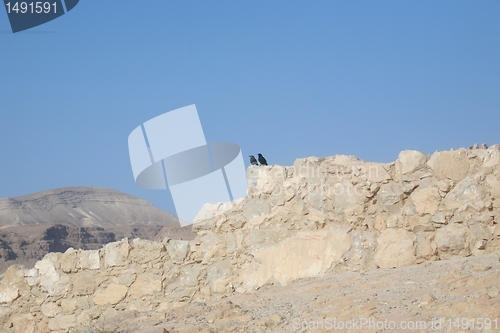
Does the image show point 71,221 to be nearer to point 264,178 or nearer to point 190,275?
point 190,275

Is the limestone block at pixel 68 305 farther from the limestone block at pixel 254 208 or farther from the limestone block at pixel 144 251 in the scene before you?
the limestone block at pixel 254 208

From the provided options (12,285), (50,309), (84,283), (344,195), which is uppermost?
(344,195)

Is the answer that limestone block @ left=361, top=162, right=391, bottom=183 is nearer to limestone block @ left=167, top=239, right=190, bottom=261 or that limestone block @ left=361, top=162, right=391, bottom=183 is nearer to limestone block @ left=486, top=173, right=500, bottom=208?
limestone block @ left=486, top=173, right=500, bottom=208

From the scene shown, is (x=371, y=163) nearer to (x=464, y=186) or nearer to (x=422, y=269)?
(x=464, y=186)

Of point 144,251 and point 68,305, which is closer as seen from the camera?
point 144,251

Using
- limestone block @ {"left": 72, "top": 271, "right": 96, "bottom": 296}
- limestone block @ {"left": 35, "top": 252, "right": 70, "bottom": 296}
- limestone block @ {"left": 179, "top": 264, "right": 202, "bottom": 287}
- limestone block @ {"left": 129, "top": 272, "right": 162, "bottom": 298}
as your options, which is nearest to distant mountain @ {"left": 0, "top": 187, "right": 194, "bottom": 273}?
limestone block @ {"left": 35, "top": 252, "right": 70, "bottom": 296}

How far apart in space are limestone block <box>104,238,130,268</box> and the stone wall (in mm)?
12

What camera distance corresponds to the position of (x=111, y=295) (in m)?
6.71

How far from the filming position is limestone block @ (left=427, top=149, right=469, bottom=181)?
5934 mm

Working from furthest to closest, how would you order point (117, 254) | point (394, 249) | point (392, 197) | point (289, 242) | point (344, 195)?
1. point (117, 254)
2. point (289, 242)
3. point (344, 195)
4. point (392, 197)
5. point (394, 249)

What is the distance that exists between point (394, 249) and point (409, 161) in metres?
0.92

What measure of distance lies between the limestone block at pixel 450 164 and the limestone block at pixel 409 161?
0.30 feet

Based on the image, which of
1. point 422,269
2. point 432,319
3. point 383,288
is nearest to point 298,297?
point 383,288

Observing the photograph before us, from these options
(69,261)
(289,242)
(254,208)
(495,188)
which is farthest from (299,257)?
(69,261)
